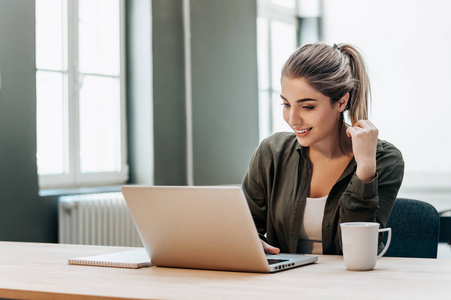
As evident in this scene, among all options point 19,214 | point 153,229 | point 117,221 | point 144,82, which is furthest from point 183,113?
point 153,229

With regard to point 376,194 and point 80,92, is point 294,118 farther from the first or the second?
point 80,92

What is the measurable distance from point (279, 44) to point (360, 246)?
4053 mm

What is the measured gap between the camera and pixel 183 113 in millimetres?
4227

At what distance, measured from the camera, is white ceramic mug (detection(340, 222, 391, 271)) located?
1.49 m

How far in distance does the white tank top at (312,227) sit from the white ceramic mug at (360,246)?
50 centimetres

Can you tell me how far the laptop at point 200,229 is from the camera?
56.3 inches

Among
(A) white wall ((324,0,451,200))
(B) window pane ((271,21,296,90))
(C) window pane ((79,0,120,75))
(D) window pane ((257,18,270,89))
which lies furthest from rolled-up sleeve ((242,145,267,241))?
(B) window pane ((271,21,296,90))

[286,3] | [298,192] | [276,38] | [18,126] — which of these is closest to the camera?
[298,192]

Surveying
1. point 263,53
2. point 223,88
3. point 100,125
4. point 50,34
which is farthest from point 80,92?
point 263,53

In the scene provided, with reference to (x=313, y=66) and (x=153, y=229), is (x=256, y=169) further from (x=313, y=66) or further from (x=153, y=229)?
(x=153, y=229)

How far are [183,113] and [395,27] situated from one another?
6.24 feet

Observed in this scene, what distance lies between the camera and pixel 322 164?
212cm

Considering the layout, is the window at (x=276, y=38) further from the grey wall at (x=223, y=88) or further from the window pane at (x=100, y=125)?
the window pane at (x=100, y=125)

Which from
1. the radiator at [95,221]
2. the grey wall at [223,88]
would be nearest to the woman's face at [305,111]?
the radiator at [95,221]
